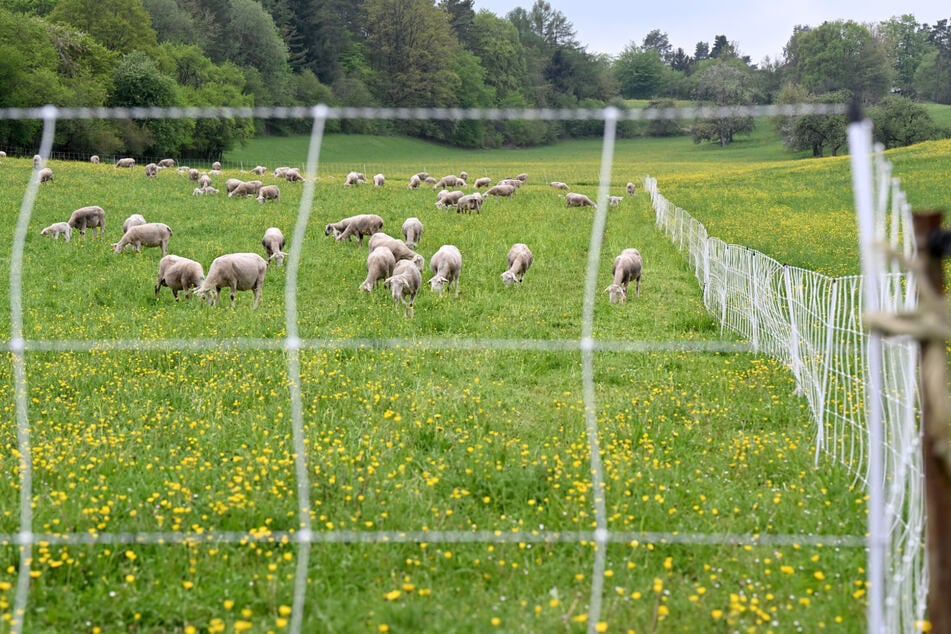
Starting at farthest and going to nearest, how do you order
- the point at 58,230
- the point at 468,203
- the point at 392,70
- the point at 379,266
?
the point at 392,70 < the point at 468,203 < the point at 58,230 < the point at 379,266

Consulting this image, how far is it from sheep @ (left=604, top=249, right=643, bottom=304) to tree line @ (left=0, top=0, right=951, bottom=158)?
2019cm

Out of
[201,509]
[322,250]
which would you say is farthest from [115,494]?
[322,250]

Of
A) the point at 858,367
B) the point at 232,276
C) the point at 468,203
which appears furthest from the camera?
the point at 468,203

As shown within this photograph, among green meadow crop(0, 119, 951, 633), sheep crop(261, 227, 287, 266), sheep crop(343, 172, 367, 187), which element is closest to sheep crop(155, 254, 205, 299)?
green meadow crop(0, 119, 951, 633)

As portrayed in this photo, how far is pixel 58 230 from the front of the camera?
61.5 feet

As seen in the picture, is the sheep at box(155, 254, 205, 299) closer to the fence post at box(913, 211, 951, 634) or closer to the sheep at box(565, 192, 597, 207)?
the fence post at box(913, 211, 951, 634)

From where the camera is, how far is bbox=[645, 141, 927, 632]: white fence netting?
408 centimetres

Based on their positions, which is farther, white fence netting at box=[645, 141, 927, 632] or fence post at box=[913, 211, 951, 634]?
white fence netting at box=[645, 141, 927, 632]

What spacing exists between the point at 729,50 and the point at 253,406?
14384 cm

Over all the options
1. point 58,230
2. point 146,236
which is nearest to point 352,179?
point 58,230

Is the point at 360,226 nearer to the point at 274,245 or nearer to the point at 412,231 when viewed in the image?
the point at 412,231

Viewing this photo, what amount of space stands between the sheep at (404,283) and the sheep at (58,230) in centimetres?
946

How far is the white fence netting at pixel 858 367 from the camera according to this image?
4.08 m

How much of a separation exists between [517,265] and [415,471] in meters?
9.91
